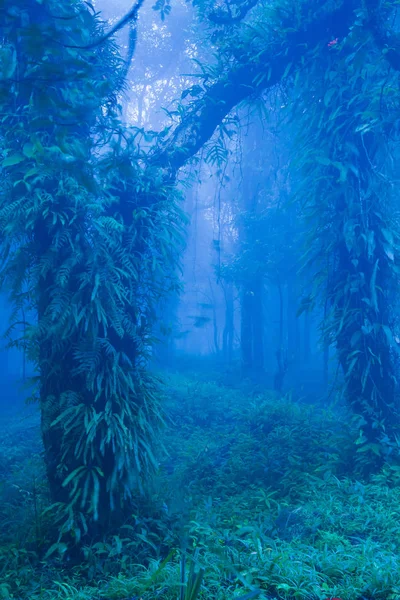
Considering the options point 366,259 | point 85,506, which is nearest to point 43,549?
point 85,506

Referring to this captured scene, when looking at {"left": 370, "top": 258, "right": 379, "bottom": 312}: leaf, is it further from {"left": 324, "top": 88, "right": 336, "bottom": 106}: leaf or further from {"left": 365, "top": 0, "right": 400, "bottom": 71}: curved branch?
{"left": 365, "top": 0, "right": 400, "bottom": 71}: curved branch

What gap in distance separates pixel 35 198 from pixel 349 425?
5903 millimetres

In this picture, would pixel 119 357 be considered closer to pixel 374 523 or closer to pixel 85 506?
pixel 85 506

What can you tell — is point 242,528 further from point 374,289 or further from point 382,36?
point 382,36

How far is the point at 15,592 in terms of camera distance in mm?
3914

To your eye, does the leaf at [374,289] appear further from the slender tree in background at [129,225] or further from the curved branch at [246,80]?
the curved branch at [246,80]

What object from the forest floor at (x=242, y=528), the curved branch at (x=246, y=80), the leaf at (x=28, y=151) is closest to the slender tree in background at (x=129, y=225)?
the curved branch at (x=246, y=80)

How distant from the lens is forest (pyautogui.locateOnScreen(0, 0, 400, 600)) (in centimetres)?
386

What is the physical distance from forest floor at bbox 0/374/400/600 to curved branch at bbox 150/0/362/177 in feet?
13.3

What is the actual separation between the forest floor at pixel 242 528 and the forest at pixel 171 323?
3cm

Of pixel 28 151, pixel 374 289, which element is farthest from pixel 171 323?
pixel 28 151

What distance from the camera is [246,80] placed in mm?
7602

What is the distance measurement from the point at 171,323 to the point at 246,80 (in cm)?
450

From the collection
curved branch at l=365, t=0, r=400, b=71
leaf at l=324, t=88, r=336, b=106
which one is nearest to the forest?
curved branch at l=365, t=0, r=400, b=71
